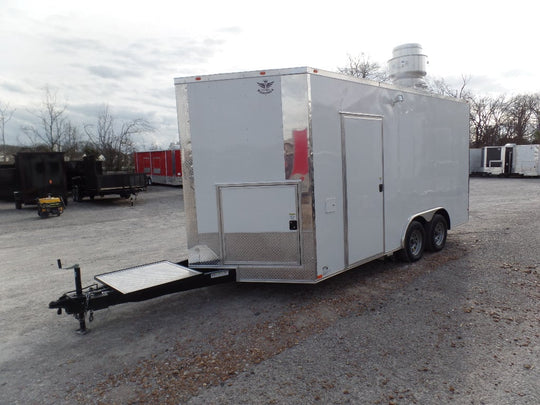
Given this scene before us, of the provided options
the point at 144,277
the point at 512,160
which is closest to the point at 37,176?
the point at 144,277

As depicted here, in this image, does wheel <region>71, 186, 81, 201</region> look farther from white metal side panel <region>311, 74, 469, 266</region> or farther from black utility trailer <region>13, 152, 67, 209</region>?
white metal side panel <region>311, 74, 469, 266</region>

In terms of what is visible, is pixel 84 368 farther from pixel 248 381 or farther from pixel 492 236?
pixel 492 236

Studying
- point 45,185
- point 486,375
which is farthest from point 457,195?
point 45,185

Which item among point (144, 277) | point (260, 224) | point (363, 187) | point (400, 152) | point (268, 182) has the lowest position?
point (144, 277)

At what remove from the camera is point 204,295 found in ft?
18.2

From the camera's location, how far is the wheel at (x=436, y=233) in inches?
282

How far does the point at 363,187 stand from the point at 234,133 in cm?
194

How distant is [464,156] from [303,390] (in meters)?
6.59

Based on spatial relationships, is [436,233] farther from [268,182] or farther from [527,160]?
[527,160]

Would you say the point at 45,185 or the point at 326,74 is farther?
the point at 45,185

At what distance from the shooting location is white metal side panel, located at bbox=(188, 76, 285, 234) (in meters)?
4.79

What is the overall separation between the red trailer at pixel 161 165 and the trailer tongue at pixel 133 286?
2172 centimetres

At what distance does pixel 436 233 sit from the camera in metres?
7.43

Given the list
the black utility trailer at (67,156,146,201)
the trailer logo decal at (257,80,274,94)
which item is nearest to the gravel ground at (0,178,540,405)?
the trailer logo decal at (257,80,274,94)
